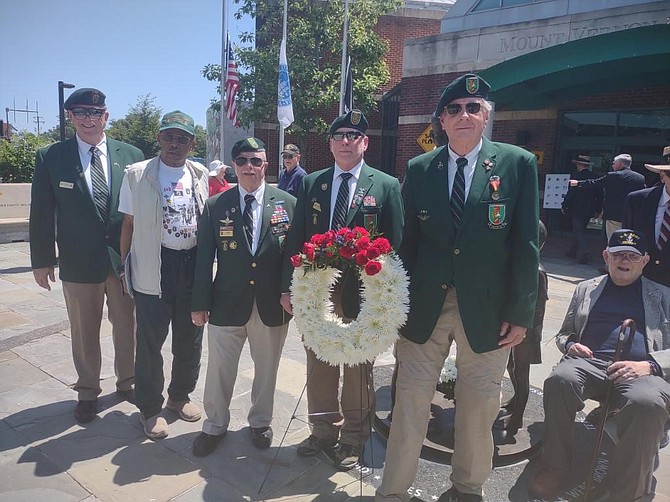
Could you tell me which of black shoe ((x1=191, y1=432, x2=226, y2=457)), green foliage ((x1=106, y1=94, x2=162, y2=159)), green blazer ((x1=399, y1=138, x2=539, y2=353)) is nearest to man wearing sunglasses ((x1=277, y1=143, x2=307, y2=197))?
black shoe ((x1=191, y1=432, x2=226, y2=457))

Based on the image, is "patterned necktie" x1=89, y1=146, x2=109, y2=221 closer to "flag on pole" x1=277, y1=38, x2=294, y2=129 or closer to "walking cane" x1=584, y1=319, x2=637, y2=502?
"walking cane" x1=584, y1=319, x2=637, y2=502

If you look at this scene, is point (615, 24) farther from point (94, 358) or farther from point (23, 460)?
point (23, 460)

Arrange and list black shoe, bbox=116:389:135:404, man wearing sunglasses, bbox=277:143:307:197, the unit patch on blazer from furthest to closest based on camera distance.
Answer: man wearing sunglasses, bbox=277:143:307:197
black shoe, bbox=116:389:135:404
the unit patch on blazer

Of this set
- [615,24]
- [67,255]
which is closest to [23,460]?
[67,255]

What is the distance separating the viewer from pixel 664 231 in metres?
3.88

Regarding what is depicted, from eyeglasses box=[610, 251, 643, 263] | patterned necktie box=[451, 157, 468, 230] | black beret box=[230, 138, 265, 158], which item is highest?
black beret box=[230, 138, 265, 158]

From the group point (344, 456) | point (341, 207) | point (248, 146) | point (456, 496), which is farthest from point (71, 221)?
point (456, 496)

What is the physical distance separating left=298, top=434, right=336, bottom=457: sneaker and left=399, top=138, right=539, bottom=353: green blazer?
1.15 meters

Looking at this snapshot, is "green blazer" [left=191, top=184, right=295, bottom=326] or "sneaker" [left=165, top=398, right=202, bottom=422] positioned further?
"sneaker" [left=165, top=398, right=202, bottom=422]

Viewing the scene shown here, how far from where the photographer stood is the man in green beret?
3213 millimetres

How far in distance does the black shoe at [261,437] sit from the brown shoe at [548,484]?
5.43ft

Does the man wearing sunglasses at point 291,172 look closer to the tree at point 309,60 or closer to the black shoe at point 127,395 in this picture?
the black shoe at point 127,395

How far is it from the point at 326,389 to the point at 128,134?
36.5 meters

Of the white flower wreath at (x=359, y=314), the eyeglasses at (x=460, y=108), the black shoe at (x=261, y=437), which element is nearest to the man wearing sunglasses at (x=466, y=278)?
the eyeglasses at (x=460, y=108)
